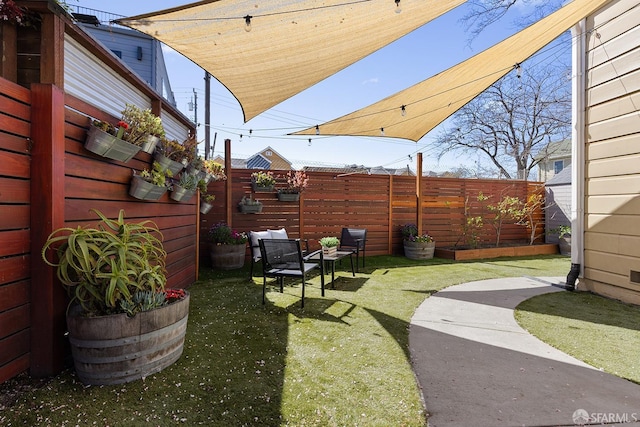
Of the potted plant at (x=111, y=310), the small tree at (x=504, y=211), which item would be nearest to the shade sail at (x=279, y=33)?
the potted plant at (x=111, y=310)

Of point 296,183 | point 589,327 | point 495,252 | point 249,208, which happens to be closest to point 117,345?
point 589,327

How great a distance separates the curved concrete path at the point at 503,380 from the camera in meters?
1.64

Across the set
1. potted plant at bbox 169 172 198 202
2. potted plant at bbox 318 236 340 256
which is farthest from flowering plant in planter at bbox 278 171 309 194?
potted plant at bbox 169 172 198 202

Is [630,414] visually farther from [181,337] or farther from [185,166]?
[185,166]

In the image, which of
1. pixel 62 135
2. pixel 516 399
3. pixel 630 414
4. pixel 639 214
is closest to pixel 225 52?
pixel 62 135

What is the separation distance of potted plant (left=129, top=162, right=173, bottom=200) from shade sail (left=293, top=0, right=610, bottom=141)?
3.46m

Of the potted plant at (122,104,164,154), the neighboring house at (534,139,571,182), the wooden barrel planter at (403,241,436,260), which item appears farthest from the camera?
the neighboring house at (534,139,571,182)

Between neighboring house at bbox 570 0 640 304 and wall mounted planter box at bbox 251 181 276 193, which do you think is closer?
neighboring house at bbox 570 0 640 304

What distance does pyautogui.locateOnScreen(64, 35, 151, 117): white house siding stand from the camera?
250 centimetres

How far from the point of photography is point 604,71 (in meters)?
4.02

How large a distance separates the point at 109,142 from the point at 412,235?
246 inches

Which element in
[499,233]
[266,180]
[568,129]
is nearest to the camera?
[266,180]

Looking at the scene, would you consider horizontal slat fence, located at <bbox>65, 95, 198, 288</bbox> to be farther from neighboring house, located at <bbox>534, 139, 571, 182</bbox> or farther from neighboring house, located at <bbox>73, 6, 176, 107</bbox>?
neighboring house, located at <bbox>534, 139, 571, 182</bbox>

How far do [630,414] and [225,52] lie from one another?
13.6 ft
